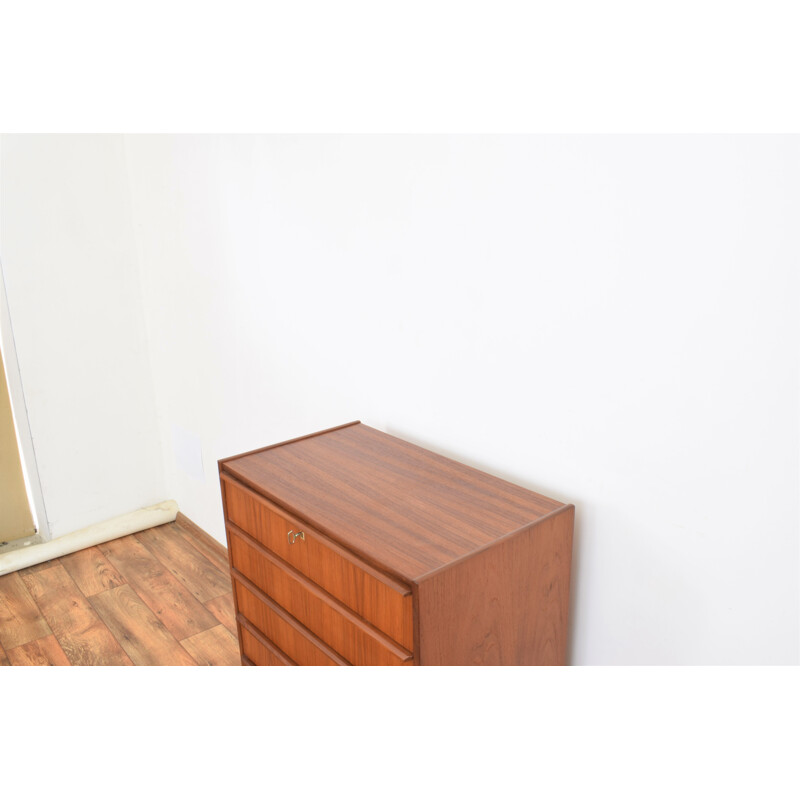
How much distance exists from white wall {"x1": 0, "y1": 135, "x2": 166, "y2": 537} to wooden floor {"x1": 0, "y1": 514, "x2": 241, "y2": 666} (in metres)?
0.23

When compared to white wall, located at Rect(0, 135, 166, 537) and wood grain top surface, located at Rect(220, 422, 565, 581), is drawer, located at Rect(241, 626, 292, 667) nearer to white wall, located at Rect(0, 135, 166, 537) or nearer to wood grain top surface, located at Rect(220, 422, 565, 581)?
wood grain top surface, located at Rect(220, 422, 565, 581)

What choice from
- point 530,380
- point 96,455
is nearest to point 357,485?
point 530,380

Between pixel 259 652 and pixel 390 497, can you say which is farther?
pixel 259 652

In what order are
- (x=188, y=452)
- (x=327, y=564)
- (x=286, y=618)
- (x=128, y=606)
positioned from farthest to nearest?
(x=188, y=452)
(x=128, y=606)
(x=286, y=618)
(x=327, y=564)

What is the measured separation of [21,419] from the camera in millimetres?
2602

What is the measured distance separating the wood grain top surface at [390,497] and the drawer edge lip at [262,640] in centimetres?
38

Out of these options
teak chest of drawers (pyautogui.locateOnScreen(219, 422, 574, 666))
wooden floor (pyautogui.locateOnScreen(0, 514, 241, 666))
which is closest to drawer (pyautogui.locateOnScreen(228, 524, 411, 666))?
teak chest of drawers (pyautogui.locateOnScreen(219, 422, 574, 666))

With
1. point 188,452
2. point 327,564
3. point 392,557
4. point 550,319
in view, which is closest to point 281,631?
point 327,564

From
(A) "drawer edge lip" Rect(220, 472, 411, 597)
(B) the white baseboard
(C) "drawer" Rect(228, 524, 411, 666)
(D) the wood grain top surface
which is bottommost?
(B) the white baseboard

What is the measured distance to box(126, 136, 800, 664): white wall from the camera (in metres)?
1.09

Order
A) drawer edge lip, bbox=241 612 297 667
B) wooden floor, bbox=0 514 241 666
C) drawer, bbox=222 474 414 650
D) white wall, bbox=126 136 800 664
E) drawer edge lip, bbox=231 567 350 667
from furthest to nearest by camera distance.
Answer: wooden floor, bbox=0 514 241 666 < drawer edge lip, bbox=241 612 297 667 < drawer edge lip, bbox=231 567 350 667 < drawer, bbox=222 474 414 650 < white wall, bbox=126 136 800 664

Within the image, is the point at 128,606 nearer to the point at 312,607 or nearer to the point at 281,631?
the point at 281,631

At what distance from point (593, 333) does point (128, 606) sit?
5.97ft

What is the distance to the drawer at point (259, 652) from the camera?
1.61m
